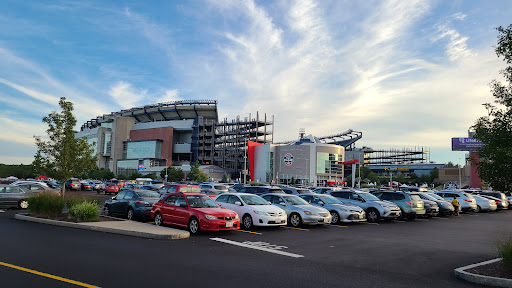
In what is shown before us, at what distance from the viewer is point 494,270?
8.06m

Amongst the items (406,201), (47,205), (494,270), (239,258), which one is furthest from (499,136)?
(47,205)

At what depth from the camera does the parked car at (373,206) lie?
19.7 meters

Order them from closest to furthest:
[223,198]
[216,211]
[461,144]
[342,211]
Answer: [216,211]
[223,198]
[342,211]
[461,144]

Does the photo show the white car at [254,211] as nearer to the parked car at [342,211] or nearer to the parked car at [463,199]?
the parked car at [342,211]

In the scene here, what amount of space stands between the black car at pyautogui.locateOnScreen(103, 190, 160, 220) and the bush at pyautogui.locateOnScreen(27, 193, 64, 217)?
7.63ft

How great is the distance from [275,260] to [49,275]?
16.2 ft

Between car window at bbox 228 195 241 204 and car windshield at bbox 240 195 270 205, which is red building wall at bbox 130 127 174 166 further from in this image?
car windshield at bbox 240 195 270 205

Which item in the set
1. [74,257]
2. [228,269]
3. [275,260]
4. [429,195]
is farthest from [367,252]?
[429,195]

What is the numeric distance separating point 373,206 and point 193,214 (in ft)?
35.2

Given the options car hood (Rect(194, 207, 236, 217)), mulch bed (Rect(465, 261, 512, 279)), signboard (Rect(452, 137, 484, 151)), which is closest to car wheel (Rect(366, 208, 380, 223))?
car hood (Rect(194, 207, 236, 217))

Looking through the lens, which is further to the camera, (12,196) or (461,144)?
(461,144)

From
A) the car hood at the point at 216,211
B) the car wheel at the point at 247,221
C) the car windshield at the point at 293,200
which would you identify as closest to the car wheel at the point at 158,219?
the car hood at the point at 216,211

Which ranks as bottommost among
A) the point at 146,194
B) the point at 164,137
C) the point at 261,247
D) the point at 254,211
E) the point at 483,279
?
the point at 261,247

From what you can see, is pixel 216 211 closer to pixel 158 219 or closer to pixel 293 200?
pixel 158 219
